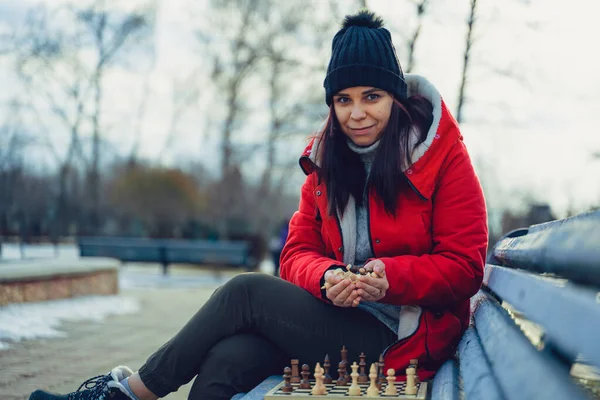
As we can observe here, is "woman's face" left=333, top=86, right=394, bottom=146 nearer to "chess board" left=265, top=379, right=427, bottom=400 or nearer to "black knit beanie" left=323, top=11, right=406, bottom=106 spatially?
"black knit beanie" left=323, top=11, right=406, bottom=106

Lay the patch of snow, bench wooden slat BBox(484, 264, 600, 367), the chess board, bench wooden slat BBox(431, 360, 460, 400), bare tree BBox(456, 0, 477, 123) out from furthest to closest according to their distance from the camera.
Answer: bare tree BBox(456, 0, 477, 123) → the patch of snow → the chess board → bench wooden slat BBox(431, 360, 460, 400) → bench wooden slat BBox(484, 264, 600, 367)

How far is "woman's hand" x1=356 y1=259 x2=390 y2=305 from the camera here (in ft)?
8.68

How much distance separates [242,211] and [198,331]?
2716 centimetres

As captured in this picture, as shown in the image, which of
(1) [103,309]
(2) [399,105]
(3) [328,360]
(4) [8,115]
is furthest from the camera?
(4) [8,115]

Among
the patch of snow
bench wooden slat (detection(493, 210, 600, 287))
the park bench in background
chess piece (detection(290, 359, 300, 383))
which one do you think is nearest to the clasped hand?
chess piece (detection(290, 359, 300, 383))

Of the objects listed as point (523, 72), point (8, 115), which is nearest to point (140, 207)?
point (8, 115)

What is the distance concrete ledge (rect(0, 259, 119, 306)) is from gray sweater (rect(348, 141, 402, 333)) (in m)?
5.18

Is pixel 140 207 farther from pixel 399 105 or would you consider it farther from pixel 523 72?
pixel 399 105

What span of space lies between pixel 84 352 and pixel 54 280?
2.74m

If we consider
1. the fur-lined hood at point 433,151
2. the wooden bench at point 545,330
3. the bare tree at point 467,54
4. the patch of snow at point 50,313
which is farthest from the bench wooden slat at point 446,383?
the bare tree at point 467,54

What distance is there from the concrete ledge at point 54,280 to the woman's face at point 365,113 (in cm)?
522

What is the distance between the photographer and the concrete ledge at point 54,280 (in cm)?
756

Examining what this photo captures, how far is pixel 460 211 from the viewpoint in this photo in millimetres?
2814

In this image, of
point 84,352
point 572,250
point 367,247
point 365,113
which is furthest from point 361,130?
point 84,352
